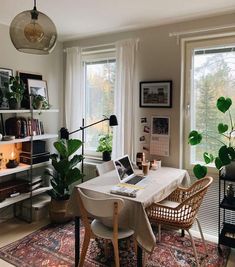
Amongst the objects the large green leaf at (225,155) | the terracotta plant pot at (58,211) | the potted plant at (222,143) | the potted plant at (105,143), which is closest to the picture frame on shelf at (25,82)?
the potted plant at (105,143)

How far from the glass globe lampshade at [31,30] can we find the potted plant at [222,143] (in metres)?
1.79

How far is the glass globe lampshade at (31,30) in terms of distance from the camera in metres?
1.60

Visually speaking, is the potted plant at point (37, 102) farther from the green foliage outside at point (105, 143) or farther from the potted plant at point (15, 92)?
the green foliage outside at point (105, 143)

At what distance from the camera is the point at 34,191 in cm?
354

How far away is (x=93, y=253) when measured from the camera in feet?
8.91

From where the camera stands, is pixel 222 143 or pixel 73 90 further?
pixel 73 90

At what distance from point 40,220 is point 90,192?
141 cm

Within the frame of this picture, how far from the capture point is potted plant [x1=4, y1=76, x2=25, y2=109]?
327 cm

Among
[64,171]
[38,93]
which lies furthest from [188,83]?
[38,93]

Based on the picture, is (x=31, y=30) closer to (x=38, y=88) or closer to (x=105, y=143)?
(x=38, y=88)

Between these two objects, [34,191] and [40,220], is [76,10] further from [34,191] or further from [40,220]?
[40,220]

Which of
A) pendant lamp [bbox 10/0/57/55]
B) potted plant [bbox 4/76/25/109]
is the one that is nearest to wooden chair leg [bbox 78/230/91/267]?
pendant lamp [bbox 10/0/57/55]

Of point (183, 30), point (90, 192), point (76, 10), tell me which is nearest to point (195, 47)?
point (183, 30)

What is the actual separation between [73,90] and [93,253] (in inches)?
90.0
